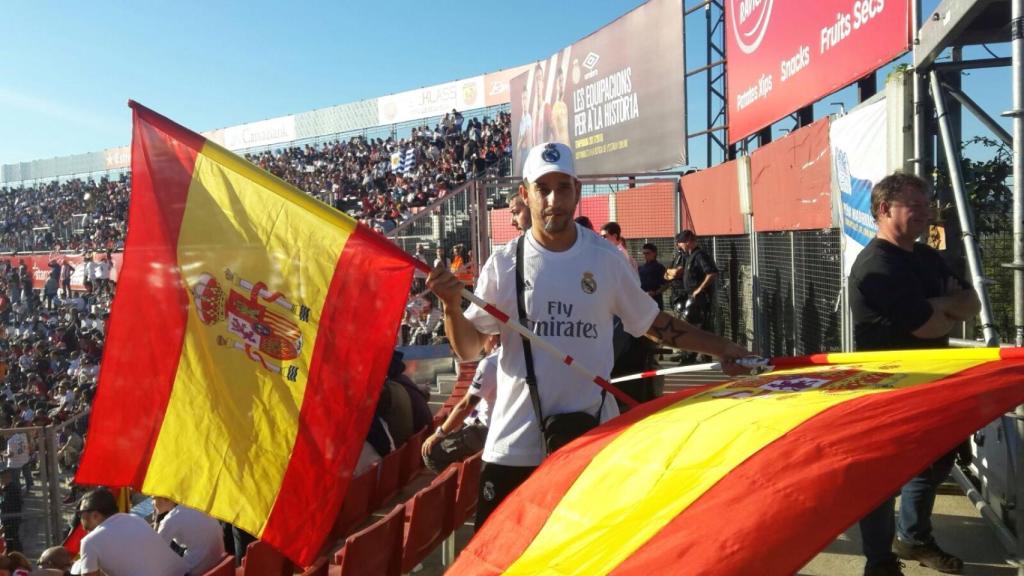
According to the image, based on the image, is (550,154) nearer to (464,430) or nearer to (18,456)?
(464,430)

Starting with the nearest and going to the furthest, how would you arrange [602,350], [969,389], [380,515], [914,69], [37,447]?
[969,389] → [602,350] → [914,69] → [380,515] → [37,447]

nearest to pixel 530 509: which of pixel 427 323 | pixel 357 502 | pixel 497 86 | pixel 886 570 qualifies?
pixel 886 570

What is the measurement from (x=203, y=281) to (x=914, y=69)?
4.05 meters

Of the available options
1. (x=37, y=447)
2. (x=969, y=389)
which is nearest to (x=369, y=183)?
(x=37, y=447)

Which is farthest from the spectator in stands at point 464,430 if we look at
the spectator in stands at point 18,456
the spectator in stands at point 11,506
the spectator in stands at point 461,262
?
the spectator in stands at point 11,506

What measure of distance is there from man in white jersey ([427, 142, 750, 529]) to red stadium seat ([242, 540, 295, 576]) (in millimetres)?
2185

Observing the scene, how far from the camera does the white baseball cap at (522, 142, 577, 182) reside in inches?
110

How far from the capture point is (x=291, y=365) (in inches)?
116

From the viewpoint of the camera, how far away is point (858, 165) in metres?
5.87

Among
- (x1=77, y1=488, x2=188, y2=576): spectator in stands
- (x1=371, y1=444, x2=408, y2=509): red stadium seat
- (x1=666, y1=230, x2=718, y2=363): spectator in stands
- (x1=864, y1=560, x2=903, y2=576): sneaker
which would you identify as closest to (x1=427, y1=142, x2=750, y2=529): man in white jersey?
(x1=864, y1=560, x2=903, y2=576): sneaker

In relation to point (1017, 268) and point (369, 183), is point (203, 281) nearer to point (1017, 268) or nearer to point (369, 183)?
point (1017, 268)

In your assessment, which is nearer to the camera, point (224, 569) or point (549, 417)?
point (549, 417)

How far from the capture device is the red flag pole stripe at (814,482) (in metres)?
1.84

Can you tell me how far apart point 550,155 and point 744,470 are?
1214 millimetres
